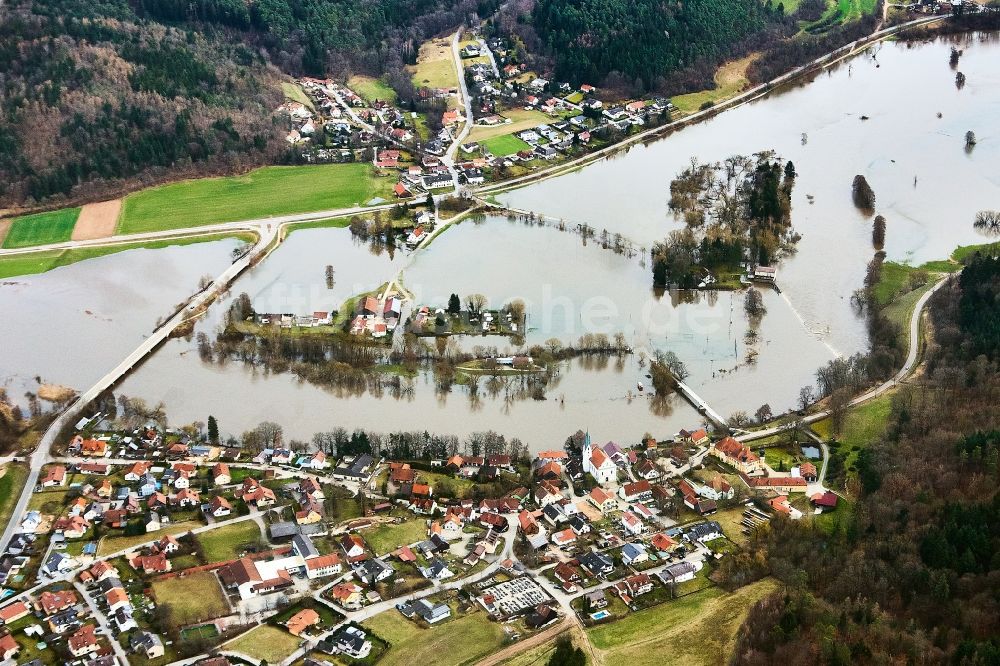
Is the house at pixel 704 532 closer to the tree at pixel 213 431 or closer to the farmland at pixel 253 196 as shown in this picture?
the tree at pixel 213 431

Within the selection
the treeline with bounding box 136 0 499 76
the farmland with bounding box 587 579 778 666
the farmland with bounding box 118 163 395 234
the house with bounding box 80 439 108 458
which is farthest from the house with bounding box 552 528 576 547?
the treeline with bounding box 136 0 499 76

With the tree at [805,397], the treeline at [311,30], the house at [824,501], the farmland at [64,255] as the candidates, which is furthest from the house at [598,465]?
the treeline at [311,30]

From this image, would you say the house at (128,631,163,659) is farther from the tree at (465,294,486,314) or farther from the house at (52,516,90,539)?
the tree at (465,294,486,314)

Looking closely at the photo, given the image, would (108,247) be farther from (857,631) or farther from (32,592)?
(857,631)

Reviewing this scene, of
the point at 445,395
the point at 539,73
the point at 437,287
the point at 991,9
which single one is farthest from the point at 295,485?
the point at 991,9

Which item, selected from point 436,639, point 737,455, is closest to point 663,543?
point 737,455
